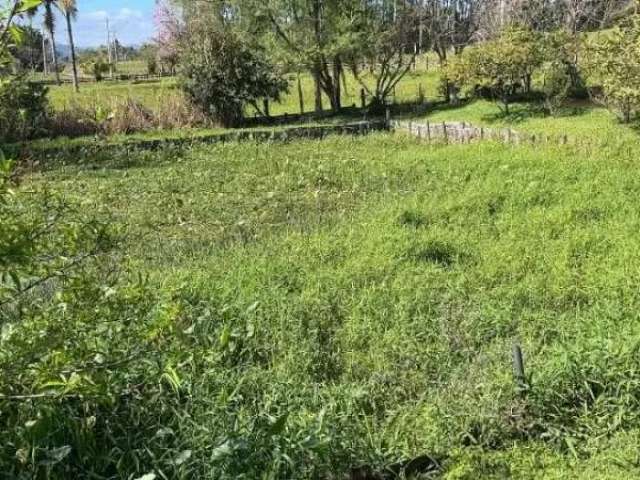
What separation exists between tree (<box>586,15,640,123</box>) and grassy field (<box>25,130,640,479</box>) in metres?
2.30

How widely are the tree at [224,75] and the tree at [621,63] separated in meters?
8.54

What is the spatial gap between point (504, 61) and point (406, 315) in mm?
11488

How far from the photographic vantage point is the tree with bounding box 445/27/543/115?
1433 centimetres

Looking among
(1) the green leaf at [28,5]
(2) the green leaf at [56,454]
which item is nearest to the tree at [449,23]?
(2) the green leaf at [56,454]

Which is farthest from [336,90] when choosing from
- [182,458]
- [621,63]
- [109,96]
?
[182,458]

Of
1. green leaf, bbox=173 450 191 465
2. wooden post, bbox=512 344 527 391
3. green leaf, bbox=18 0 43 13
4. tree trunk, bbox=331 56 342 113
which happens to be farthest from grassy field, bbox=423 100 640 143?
green leaf, bbox=18 0 43 13

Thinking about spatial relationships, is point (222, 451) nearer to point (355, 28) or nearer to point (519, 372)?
point (519, 372)

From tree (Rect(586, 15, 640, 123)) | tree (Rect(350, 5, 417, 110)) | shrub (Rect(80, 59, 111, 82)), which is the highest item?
shrub (Rect(80, 59, 111, 82))

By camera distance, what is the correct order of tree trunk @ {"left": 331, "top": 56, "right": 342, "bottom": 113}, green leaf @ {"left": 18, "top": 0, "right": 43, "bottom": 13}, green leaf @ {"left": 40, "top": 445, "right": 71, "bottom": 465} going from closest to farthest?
green leaf @ {"left": 18, "top": 0, "right": 43, "bottom": 13} → green leaf @ {"left": 40, "top": 445, "right": 71, "bottom": 465} → tree trunk @ {"left": 331, "top": 56, "right": 342, "bottom": 113}

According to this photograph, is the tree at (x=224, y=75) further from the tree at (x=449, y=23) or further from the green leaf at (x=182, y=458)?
the green leaf at (x=182, y=458)

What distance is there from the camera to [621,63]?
33.3 ft

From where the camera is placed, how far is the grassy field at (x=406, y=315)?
2863mm

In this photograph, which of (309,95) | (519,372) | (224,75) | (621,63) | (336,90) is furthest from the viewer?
(309,95)

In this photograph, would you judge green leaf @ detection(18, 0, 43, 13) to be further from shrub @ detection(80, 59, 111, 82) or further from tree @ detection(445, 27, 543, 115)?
shrub @ detection(80, 59, 111, 82)
